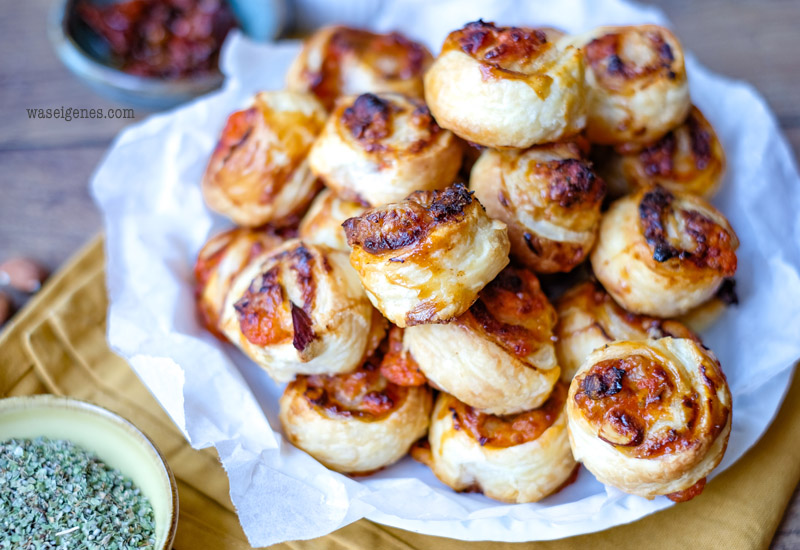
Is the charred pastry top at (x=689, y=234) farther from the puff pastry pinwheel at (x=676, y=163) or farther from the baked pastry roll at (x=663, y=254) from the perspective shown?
the puff pastry pinwheel at (x=676, y=163)

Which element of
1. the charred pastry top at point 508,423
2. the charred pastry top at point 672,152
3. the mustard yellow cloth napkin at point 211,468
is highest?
the charred pastry top at point 672,152

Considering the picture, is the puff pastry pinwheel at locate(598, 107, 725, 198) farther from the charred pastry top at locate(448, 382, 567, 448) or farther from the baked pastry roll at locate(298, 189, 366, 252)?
the baked pastry roll at locate(298, 189, 366, 252)

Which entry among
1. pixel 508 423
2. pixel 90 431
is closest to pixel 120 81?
pixel 90 431

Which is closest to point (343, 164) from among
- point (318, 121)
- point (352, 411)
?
point (318, 121)

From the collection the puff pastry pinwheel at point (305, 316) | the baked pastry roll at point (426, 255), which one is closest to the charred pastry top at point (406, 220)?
the baked pastry roll at point (426, 255)

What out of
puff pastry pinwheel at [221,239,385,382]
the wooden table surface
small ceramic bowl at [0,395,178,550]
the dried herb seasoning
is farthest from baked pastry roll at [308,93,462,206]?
the wooden table surface

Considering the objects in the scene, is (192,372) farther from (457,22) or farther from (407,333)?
(457,22)
